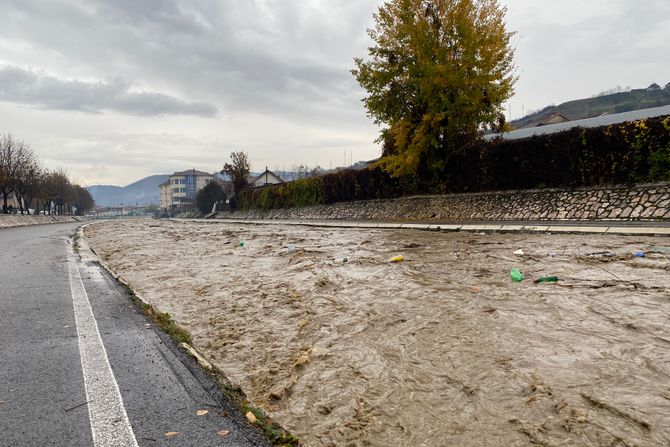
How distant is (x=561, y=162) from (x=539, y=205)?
6.25 feet

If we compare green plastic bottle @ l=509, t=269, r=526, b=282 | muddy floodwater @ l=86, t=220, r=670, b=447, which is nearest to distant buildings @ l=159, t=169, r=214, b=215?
muddy floodwater @ l=86, t=220, r=670, b=447

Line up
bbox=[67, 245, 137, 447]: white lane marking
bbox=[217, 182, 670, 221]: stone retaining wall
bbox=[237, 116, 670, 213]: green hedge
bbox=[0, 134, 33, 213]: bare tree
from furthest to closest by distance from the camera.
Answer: bbox=[0, 134, 33, 213]: bare tree → bbox=[237, 116, 670, 213]: green hedge → bbox=[217, 182, 670, 221]: stone retaining wall → bbox=[67, 245, 137, 447]: white lane marking

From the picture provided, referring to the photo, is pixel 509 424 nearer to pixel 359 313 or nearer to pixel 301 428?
pixel 301 428

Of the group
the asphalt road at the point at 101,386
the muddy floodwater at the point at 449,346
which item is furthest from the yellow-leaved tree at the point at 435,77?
the asphalt road at the point at 101,386

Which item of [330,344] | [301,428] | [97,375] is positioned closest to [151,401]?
[97,375]

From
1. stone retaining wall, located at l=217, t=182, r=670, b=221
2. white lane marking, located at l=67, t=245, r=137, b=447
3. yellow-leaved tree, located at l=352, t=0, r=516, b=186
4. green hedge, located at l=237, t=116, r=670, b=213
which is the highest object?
yellow-leaved tree, located at l=352, t=0, r=516, b=186

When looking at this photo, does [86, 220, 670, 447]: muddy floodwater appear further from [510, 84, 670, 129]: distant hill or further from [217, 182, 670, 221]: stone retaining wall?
[510, 84, 670, 129]: distant hill

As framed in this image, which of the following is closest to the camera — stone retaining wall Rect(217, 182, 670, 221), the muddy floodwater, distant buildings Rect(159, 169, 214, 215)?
the muddy floodwater

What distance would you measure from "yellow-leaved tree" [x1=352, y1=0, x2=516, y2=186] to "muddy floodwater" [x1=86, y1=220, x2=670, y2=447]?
46.0 feet

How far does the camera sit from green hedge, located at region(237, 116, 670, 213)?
1460 cm

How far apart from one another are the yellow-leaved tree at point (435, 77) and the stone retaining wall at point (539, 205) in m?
2.22

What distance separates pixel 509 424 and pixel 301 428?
1.31m

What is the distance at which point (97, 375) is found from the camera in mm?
3354

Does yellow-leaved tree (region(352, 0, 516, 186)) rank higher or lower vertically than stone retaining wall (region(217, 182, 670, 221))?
higher
